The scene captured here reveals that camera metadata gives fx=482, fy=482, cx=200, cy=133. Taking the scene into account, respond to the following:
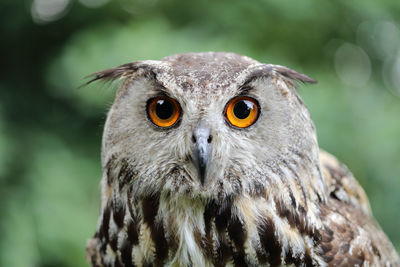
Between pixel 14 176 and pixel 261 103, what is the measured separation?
5.20 ft

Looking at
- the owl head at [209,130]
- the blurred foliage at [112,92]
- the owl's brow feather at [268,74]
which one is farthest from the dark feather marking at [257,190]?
the blurred foliage at [112,92]

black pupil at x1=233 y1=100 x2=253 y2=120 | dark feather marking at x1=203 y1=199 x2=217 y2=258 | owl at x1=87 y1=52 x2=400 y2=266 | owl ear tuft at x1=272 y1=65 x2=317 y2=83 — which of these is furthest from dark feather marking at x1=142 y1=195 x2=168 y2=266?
owl ear tuft at x1=272 y1=65 x2=317 y2=83

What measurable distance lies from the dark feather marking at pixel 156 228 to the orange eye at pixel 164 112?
0.23 meters

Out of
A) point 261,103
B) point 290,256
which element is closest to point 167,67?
point 261,103

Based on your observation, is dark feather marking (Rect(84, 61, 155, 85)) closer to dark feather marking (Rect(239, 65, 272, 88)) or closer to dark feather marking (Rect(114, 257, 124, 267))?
dark feather marking (Rect(239, 65, 272, 88))

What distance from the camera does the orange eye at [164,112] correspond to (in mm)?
1357

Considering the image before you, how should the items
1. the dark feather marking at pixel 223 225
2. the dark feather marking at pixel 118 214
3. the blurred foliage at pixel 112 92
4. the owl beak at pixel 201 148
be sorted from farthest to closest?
1. the blurred foliage at pixel 112 92
2. the dark feather marking at pixel 118 214
3. the dark feather marking at pixel 223 225
4. the owl beak at pixel 201 148

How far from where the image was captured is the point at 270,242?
54.3 inches

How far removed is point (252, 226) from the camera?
138 centimetres

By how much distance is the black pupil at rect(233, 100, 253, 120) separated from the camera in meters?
1.35

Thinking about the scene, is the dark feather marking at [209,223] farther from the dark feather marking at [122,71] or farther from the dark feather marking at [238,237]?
the dark feather marking at [122,71]

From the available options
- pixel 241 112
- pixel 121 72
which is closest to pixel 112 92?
pixel 121 72

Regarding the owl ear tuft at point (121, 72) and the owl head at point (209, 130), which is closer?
the owl head at point (209, 130)

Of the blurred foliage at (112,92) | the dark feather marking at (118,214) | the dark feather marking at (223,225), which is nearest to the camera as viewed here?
the dark feather marking at (223,225)
